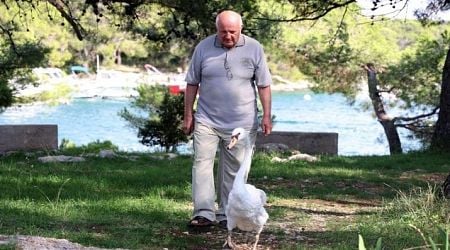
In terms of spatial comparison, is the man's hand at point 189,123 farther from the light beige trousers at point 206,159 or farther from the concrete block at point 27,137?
the concrete block at point 27,137

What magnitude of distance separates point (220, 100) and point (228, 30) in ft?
1.67

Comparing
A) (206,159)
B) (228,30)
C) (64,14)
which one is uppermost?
(64,14)

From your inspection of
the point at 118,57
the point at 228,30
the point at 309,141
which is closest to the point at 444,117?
the point at 309,141

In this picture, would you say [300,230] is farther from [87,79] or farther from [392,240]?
[87,79]

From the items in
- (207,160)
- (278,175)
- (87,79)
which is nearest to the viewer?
(207,160)

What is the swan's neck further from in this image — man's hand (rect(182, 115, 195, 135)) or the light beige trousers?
man's hand (rect(182, 115, 195, 135))

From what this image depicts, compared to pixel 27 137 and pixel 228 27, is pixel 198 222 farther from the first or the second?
pixel 27 137

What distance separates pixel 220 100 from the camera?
5219 millimetres

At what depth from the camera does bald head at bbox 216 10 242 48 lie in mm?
5035

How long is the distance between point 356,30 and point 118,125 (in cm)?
2046

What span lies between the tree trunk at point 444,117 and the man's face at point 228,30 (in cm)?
704

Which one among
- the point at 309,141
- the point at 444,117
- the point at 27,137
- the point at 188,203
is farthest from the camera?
the point at 309,141

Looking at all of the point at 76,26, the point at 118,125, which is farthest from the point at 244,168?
the point at 118,125

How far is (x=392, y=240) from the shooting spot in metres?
4.96
